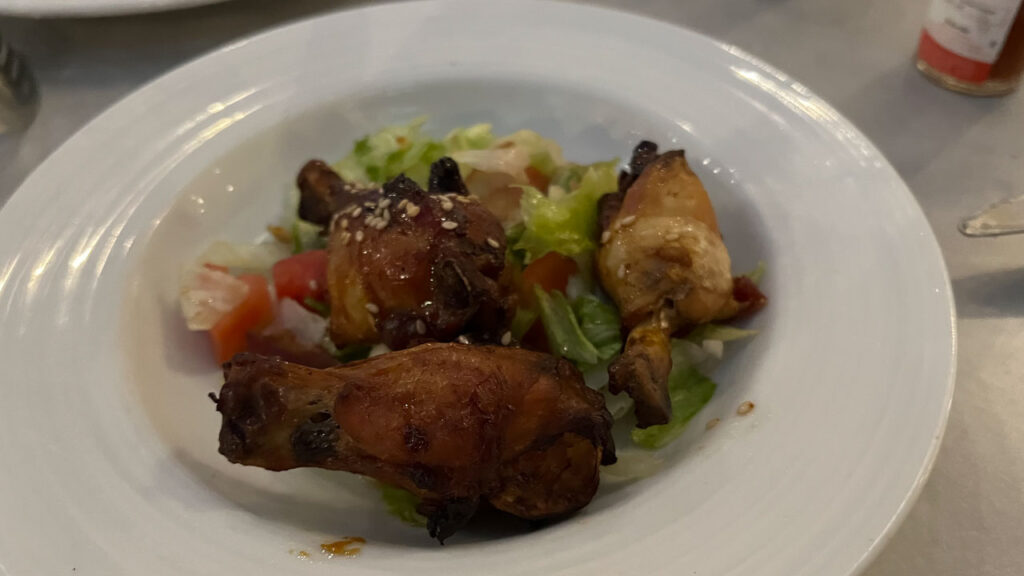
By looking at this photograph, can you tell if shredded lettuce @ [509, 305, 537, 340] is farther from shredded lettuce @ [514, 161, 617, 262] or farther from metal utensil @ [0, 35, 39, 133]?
metal utensil @ [0, 35, 39, 133]

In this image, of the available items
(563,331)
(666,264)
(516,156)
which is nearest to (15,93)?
(516,156)

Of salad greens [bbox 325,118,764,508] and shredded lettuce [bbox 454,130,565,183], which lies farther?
shredded lettuce [bbox 454,130,565,183]

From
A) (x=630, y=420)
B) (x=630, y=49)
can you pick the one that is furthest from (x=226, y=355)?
(x=630, y=49)

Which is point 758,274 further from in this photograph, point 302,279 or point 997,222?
point 302,279

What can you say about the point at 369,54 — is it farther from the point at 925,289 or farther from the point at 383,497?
the point at 925,289

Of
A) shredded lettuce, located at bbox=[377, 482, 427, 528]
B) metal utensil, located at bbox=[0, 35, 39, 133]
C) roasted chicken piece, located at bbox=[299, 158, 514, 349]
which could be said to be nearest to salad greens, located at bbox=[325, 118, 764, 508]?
shredded lettuce, located at bbox=[377, 482, 427, 528]
